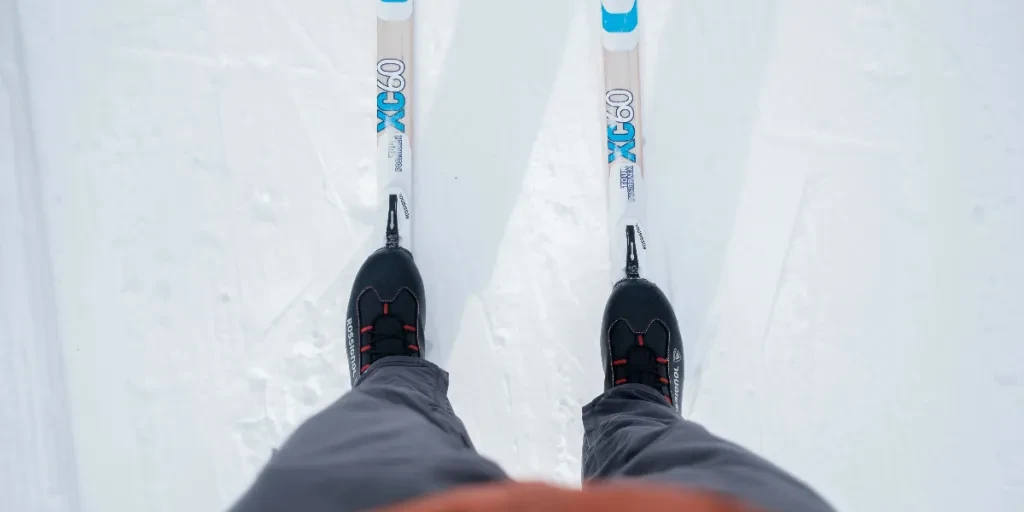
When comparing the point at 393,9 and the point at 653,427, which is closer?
the point at 653,427

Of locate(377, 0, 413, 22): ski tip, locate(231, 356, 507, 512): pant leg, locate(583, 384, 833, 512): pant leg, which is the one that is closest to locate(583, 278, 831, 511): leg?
locate(583, 384, 833, 512): pant leg

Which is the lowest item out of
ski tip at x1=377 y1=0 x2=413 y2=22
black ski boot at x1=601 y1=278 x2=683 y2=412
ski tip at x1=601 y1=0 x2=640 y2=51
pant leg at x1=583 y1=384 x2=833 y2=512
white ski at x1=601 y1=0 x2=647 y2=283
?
pant leg at x1=583 y1=384 x2=833 y2=512

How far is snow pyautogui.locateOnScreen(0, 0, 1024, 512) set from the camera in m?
1.09

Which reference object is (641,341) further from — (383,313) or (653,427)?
(383,313)

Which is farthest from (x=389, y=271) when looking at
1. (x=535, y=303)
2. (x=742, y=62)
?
(x=742, y=62)

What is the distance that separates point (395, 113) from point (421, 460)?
0.70 metres

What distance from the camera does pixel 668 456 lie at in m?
0.69

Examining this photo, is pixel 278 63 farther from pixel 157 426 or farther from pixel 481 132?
pixel 157 426

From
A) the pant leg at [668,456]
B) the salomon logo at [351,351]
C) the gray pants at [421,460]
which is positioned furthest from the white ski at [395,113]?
the pant leg at [668,456]

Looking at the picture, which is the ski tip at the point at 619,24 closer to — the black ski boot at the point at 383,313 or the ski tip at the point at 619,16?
the ski tip at the point at 619,16

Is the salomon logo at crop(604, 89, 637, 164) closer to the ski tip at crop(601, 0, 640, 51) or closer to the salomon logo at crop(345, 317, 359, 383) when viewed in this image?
the ski tip at crop(601, 0, 640, 51)

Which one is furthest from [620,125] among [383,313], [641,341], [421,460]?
[421,460]

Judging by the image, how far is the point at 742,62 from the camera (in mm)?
1157

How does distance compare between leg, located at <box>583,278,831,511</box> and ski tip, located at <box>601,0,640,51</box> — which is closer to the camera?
leg, located at <box>583,278,831,511</box>
